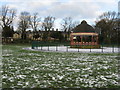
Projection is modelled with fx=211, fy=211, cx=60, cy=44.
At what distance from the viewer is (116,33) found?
198 feet

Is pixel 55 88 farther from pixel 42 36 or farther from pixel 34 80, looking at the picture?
pixel 42 36

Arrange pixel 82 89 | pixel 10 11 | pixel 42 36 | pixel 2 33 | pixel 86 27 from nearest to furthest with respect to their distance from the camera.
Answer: pixel 82 89 < pixel 86 27 < pixel 2 33 < pixel 10 11 < pixel 42 36

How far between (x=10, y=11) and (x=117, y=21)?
118 ft

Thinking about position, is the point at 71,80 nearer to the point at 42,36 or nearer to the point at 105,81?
the point at 105,81

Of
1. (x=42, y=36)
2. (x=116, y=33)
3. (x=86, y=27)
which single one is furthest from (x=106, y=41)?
(x=42, y=36)

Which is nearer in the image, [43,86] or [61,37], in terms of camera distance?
[43,86]

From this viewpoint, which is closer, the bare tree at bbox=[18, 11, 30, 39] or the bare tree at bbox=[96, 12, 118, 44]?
the bare tree at bbox=[96, 12, 118, 44]

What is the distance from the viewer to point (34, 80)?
27.6 feet

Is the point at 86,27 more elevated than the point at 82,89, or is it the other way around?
the point at 86,27

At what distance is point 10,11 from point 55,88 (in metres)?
69.2

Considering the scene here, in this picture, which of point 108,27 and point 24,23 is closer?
point 108,27

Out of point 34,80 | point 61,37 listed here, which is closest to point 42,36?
point 61,37

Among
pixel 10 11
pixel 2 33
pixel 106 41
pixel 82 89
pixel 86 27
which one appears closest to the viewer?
pixel 82 89

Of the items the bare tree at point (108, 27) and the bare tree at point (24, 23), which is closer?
the bare tree at point (108, 27)
